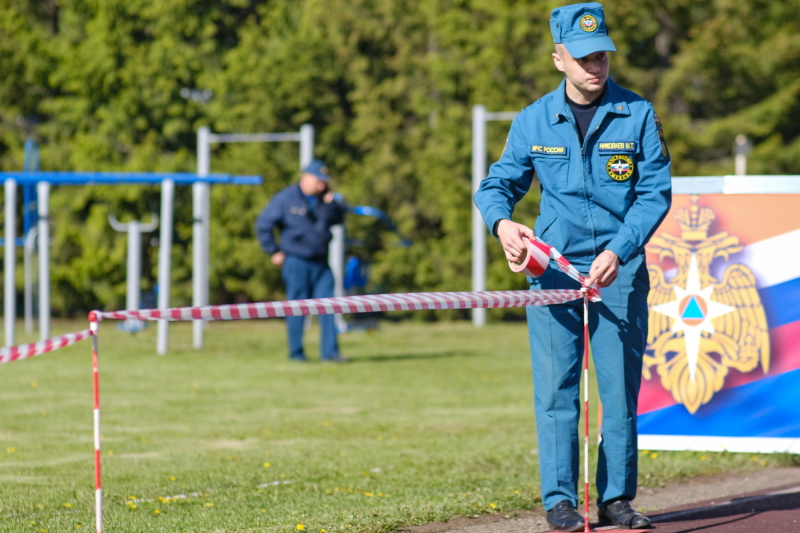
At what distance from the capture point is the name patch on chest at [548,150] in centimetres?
454

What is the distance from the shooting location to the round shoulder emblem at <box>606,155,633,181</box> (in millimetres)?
4516

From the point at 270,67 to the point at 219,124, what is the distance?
1518 millimetres

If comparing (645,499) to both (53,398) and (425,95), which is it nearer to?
(53,398)

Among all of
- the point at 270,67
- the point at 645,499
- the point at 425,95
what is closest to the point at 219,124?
the point at 270,67

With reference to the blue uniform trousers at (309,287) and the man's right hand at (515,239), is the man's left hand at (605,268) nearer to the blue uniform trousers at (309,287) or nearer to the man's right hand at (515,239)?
the man's right hand at (515,239)

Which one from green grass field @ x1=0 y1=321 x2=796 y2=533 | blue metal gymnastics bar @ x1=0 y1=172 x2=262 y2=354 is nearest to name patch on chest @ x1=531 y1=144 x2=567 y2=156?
green grass field @ x1=0 y1=321 x2=796 y2=533

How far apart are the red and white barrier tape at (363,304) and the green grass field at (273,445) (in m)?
1.00

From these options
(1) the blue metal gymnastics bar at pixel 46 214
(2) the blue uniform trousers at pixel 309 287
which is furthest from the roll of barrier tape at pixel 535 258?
(1) the blue metal gymnastics bar at pixel 46 214

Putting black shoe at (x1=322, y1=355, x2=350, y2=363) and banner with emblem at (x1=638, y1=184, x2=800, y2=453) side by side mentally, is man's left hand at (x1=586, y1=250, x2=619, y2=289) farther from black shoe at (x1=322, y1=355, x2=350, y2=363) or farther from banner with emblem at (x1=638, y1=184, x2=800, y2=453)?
black shoe at (x1=322, y1=355, x2=350, y2=363)

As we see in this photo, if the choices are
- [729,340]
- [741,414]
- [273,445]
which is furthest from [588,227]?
[273,445]

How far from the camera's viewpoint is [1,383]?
10.5 meters

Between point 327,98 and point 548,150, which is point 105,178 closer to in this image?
point 548,150

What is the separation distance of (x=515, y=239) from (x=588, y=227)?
35 cm

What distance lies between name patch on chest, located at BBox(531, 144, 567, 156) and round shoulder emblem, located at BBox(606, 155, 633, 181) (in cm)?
18
